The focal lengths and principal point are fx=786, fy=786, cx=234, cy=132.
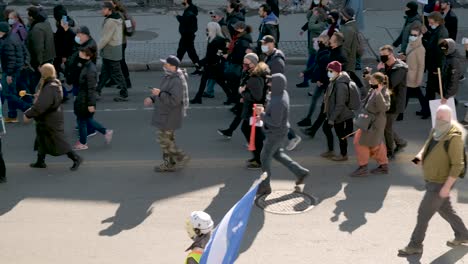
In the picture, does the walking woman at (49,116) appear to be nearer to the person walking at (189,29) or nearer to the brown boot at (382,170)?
the brown boot at (382,170)

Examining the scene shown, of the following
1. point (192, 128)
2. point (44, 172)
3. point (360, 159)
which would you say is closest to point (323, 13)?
point (192, 128)

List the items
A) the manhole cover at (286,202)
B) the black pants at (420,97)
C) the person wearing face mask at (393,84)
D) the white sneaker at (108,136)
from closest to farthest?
the manhole cover at (286,202) < the person wearing face mask at (393,84) < the white sneaker at (108,136) < the black pants at (420,97)

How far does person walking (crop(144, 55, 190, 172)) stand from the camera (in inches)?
419

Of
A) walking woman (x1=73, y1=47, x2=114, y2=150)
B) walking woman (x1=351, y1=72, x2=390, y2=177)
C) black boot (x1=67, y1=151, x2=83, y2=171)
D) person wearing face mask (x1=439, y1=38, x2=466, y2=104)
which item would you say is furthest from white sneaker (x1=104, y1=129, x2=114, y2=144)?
person wearing face mask (x1=439, y1=38, x2=466, y2=104)

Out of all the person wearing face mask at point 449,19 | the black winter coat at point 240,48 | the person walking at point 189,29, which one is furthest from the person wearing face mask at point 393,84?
the person walking at point 189,29

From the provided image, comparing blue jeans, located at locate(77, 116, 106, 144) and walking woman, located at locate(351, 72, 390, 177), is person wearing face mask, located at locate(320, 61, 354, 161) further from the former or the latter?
blue jeans, located at locate(77, 116, 106, 144)

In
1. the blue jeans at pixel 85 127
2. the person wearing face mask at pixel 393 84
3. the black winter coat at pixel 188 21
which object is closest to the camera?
the person wearing face mask at pixel 393 84

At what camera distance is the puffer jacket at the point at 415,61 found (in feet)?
41.1

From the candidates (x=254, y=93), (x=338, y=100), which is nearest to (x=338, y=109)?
(x=338, y=100)

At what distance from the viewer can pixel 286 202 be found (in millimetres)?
9945

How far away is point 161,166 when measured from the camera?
11.1 m

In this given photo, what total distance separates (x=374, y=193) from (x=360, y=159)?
2.10 feet

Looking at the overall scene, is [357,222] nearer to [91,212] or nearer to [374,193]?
[374,193]

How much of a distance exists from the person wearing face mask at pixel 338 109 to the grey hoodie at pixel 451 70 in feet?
6.00
